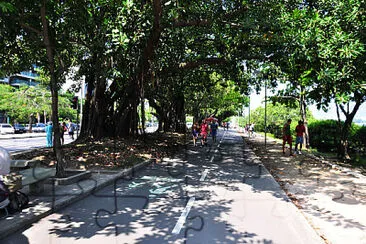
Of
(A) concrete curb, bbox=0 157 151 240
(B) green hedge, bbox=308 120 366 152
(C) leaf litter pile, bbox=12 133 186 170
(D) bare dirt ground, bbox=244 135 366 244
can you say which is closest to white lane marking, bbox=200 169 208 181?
(D) bare dirt ground, bbox=244 135 366 244

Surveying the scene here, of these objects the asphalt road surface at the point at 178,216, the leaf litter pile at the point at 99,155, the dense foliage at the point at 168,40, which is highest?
the dense foliage at the point at 168,40

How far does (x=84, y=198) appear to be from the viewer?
6512 mm

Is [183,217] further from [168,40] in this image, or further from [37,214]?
[168,40]

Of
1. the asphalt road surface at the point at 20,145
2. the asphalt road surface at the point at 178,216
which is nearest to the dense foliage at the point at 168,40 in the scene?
the asphalt road surface at the point at 178,216

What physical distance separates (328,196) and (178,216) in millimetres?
3591

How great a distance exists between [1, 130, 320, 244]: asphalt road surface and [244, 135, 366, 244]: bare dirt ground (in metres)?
0.30

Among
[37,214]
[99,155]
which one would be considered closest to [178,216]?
[37,214]

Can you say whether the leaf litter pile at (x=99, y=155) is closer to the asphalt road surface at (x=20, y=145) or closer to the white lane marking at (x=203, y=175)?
the white lane marking at (x=203, y=175)

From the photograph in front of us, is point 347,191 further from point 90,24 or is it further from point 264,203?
point 90,24

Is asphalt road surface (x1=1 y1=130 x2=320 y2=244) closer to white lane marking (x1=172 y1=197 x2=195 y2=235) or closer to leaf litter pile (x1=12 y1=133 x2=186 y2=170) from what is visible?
A: white lane marking (x1=172 y1=197 x2=195 y2=235)

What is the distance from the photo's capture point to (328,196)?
22.1 ft

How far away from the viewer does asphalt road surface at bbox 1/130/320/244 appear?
4.39 metres

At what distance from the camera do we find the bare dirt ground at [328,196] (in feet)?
15.5

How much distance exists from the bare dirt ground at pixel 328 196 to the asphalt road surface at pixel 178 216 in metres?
0.30
